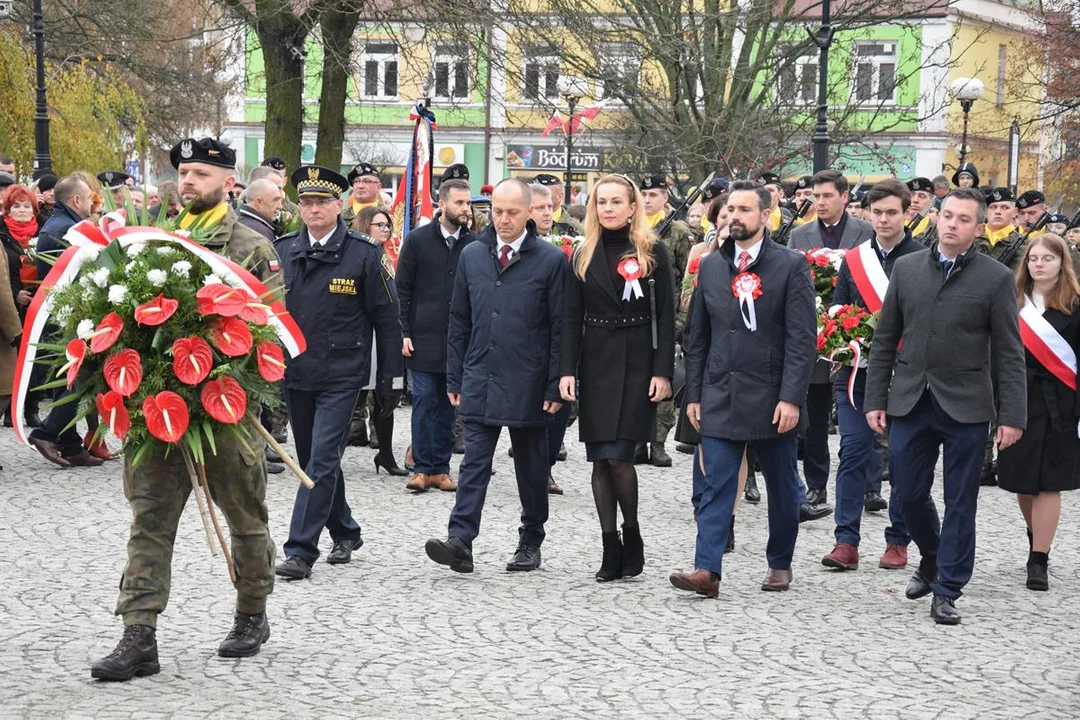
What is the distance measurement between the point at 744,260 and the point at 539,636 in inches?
89.1

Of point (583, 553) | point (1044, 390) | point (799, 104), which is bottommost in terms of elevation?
point (583, 553)

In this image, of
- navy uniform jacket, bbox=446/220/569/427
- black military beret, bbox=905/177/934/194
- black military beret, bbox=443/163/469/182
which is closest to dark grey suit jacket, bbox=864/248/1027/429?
navy uniform jacket, bbox=446/220/569/427

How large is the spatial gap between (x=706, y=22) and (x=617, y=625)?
17.7 m

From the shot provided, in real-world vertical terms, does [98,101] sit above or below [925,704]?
above

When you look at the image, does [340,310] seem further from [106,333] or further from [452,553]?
[106,333]

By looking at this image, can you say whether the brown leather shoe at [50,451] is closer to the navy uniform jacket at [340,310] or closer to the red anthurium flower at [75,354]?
the navy uniform jacket at [340,310]

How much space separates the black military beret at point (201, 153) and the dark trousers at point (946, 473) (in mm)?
3480

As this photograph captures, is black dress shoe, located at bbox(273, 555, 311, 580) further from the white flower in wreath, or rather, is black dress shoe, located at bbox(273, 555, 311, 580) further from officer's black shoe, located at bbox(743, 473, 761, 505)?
officer's black shoe, located at bbox(743, 473, 761, 505)

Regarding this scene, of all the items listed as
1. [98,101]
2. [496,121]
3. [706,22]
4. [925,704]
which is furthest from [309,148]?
[925,704]

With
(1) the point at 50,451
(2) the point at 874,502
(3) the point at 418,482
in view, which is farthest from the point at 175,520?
(1) the point at 50,451

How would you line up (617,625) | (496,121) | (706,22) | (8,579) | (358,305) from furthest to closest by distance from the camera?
(496,121) < (706,22) < (358,305) < (8,579) < (617,625)

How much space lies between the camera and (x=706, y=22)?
23812mm

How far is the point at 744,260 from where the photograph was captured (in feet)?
26.8

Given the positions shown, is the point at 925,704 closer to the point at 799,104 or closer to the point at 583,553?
the point at 583,553
